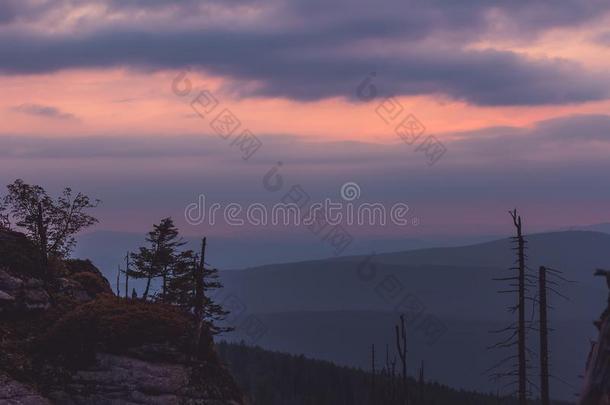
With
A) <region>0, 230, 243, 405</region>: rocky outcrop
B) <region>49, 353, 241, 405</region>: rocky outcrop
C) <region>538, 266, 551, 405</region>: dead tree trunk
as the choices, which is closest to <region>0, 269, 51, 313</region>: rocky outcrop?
<region>0, 230, 243, 405</region>: rocky outcrop

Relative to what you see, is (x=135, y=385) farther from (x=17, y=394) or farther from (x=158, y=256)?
(x=158, y=256)

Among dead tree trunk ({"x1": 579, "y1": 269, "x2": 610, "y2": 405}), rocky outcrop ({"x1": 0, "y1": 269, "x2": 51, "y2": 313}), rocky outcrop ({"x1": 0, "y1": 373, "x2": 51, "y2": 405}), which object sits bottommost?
rocky outcrop ({"x1": 0, "y1": 373, "x2": 51, "y2": 405})

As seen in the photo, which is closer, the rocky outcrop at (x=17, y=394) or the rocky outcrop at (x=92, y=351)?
the rocky outcrop at (x=17, y=394)

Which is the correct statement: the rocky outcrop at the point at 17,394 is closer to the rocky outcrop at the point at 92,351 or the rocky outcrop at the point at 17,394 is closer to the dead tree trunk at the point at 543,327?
the rocky outcrop at the point at 92,351

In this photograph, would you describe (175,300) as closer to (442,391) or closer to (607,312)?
(607,312)

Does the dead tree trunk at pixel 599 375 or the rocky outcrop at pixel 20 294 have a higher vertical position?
the rocky outcrop at pixel 20 294

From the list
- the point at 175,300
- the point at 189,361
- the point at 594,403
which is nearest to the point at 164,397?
the point at 189,361

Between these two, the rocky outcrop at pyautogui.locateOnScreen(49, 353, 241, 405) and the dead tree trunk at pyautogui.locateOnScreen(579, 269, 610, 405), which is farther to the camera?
the rocky outcrop at pyautogui.locateOnScreen(49, 353, 241, 405)

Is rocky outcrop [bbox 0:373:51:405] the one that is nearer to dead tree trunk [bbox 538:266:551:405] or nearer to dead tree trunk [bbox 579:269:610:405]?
dead tree trunk [bbox 538:266:551:405]

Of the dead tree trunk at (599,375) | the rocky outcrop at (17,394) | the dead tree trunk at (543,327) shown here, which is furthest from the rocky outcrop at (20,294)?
the dead tree trunk at (599,375)

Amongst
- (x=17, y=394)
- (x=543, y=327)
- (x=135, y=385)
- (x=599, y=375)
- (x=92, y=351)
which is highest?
(x=543, y=327)

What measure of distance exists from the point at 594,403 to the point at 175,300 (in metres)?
48.8

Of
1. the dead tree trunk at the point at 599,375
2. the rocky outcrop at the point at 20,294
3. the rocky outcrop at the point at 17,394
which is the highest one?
the rocky outcrop at the point at 20,294

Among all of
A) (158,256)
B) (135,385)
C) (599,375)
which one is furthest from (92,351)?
(599,375)
